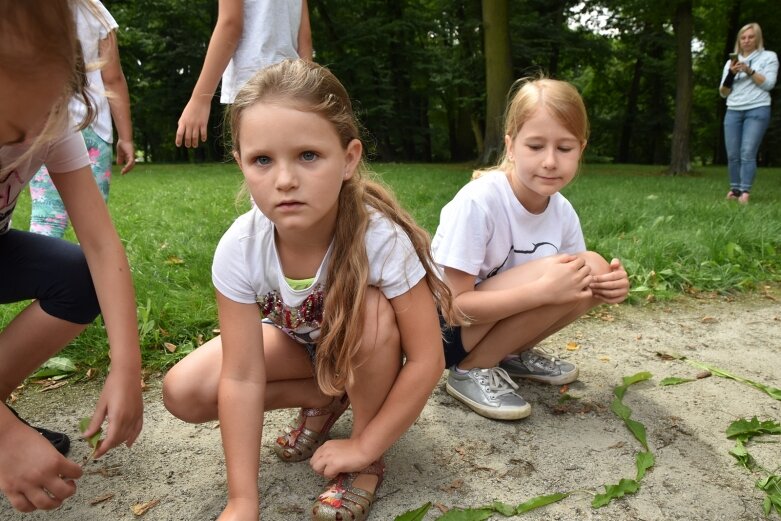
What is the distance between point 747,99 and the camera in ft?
20.5

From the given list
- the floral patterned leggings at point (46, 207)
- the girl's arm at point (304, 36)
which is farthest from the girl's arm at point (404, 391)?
the girl's arm at point (304, 36)

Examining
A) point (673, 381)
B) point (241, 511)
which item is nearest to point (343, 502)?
point (241, 511)

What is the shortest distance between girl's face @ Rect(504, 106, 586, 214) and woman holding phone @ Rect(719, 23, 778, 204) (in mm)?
4947

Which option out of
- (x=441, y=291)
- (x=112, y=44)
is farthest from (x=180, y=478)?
(x=112, y=44)

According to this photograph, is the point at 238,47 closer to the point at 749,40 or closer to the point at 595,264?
the point at 595,264

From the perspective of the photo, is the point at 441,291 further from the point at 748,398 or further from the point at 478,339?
the point at 748,398

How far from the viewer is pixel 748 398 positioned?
2141mm

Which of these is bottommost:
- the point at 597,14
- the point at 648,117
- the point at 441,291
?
the point at 648,117

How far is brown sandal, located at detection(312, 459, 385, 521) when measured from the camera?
1463mm

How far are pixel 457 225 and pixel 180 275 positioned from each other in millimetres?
1667

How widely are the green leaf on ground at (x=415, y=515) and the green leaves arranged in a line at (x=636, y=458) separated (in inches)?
16.4

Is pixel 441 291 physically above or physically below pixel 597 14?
below

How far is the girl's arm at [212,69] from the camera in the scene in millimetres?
2480

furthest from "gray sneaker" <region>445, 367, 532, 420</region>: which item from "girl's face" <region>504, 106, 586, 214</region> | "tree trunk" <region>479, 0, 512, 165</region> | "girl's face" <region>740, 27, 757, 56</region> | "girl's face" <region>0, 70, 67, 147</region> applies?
"tree trunk" <region>479, 0, 512, 165</region>
